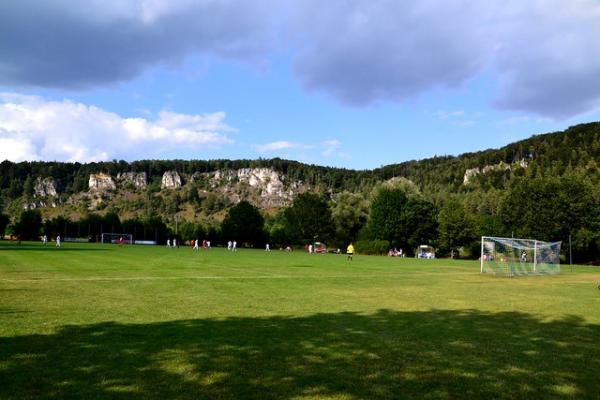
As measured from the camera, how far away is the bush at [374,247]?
9069cm

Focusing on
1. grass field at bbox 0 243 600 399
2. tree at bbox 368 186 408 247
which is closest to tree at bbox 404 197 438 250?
tree at bbox 368 186 408 247

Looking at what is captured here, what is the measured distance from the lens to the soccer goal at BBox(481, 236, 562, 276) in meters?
37.7

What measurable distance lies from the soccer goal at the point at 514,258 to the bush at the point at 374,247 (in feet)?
152

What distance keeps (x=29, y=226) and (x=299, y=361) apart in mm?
146189

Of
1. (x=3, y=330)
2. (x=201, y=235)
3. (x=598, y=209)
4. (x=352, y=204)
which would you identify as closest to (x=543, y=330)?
(x=3, y=330)

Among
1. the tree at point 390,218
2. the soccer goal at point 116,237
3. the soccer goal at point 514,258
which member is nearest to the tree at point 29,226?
the soccer goal at point 116,237

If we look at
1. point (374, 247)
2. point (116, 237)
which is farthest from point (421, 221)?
point (116, 237)

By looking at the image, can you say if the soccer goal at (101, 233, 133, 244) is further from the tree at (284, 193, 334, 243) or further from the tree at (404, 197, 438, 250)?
the tree at (404, 197, 438, 250)

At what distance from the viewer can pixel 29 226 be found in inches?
5354

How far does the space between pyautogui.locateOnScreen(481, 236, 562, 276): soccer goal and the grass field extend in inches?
804

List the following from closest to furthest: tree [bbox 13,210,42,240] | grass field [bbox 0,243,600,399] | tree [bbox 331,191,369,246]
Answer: grass field [bbox 0,243,600,399], tree [bbox 331,191,369,246], tree [bbox 13,210,42,240]

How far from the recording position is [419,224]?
306 ft

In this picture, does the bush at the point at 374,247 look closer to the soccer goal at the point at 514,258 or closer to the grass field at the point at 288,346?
the soccer goal at the point at 514,258

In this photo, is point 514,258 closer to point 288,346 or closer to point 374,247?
point 288,346
